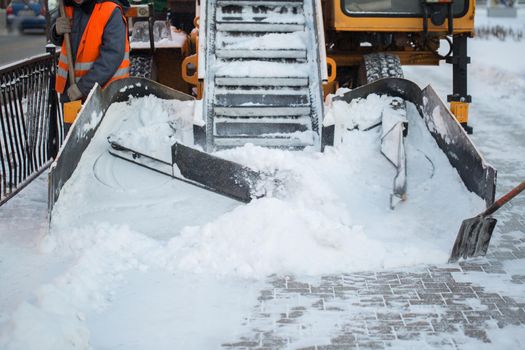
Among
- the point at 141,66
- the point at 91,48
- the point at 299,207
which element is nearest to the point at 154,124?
the point at 91,48

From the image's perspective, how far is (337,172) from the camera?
5.91 metres

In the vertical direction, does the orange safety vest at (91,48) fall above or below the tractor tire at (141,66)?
above

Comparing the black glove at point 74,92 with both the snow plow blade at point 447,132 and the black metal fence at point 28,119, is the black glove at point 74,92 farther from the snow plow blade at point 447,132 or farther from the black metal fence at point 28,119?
the snow plow blade at point 447,132

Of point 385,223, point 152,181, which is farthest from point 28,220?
point 385,223

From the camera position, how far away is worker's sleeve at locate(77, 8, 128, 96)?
654 cm

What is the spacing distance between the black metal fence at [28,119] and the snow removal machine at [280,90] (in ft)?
2.93

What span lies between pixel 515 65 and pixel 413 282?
12923 millimetres

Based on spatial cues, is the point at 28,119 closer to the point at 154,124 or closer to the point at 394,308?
the point at 154,124

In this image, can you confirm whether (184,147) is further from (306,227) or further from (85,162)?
(306,227)

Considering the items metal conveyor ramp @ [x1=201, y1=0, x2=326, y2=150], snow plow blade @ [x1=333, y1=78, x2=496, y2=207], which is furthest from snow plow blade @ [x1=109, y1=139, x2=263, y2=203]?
snow plow blade @ [x1=333, y1=78, x2=496, y2=207]

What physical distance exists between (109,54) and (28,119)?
111cm

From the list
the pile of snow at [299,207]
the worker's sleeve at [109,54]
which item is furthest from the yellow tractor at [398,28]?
the worker's sleeve at [109,54]

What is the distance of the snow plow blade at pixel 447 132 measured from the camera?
17.3ft

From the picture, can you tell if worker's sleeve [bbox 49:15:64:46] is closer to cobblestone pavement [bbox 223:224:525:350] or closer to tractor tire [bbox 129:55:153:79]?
tractor tire [bbox 129:55:153:79]
